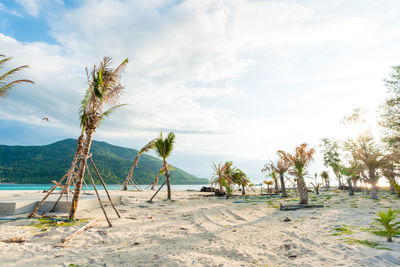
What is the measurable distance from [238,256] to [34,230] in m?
6.32

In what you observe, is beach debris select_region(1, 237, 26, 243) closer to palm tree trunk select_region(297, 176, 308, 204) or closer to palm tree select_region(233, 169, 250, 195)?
palm tree trunk select_region(297, 176, 308, 204)

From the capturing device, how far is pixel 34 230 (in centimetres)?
598

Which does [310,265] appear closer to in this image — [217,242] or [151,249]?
[217,242]

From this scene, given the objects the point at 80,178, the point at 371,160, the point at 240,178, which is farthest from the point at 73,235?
the point at 371,160

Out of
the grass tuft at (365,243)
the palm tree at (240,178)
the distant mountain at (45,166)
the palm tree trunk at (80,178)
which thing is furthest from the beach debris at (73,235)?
the distant mountain at (45,166)

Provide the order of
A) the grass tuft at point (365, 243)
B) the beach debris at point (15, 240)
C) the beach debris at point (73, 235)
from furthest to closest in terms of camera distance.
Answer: the beach debris at point (15, 240)
the beach debris at point (73, 235)
the grass tuft at point (365, 243)

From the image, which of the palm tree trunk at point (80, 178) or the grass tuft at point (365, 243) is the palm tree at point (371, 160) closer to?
the grass tuft at point (365, 243)

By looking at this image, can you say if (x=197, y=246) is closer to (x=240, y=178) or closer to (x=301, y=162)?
(x=301, y=162)

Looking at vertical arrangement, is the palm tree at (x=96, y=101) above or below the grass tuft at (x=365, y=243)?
above

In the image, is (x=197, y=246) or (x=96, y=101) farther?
(x=96, y=101)

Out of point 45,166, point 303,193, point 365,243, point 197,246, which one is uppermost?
point 45,166

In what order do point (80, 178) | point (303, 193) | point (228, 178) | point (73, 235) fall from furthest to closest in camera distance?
point (228, 178) → point (303, 193) → point (80, 178) → point (73, 235)

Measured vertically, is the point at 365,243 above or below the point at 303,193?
below

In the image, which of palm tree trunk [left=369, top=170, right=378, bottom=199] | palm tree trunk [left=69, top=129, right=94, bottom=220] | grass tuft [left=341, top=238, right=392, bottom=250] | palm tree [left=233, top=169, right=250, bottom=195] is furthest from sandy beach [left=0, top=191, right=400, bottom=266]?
palm tree [left=233, top=169, right=250, bottom=195]
